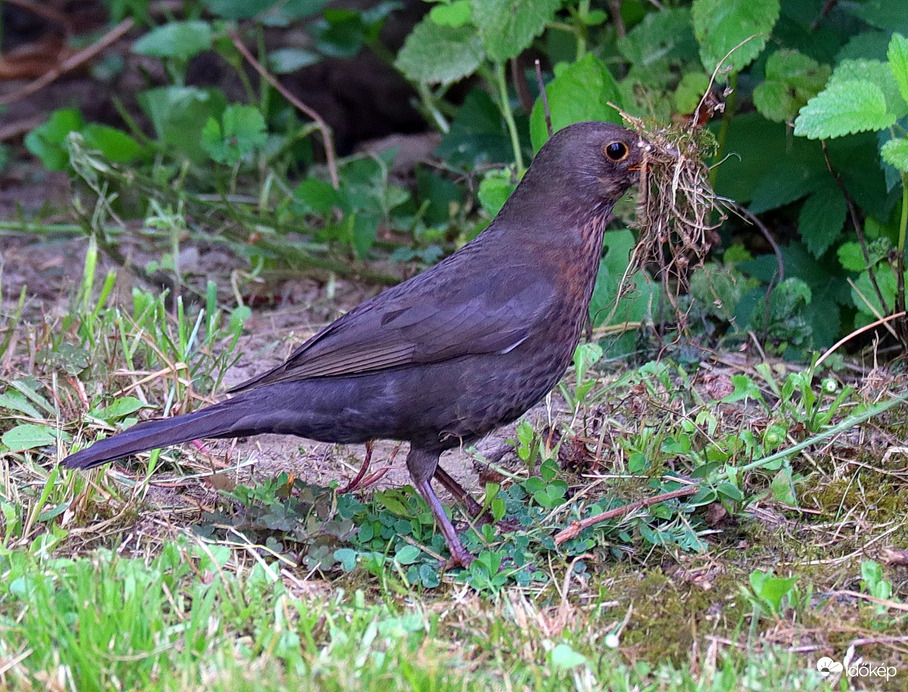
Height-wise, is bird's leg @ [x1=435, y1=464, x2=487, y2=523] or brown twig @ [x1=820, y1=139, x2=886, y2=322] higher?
brown twig @ [x1=820, y1=139, x2=886, y2=322]

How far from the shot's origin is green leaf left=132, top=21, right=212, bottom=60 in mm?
6117

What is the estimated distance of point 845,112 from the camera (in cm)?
364

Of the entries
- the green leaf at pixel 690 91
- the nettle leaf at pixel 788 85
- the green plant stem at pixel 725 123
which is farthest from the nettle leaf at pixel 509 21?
the nettle leaf at pixel 788 85

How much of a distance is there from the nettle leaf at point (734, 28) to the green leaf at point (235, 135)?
2417mm

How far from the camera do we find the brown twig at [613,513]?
334 cm

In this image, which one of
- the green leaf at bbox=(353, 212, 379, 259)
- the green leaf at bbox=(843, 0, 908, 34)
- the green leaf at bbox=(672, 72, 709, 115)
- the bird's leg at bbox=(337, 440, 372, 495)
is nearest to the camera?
the bird's leg at bbox=(337, 440, 372, 495)

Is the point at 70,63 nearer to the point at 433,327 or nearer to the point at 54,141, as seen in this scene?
the point at 54,141

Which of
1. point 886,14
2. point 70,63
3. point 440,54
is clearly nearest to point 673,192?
point 886,14

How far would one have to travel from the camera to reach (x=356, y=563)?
327cm

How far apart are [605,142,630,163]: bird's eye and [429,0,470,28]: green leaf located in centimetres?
157

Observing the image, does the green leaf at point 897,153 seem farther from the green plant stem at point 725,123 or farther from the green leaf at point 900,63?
the green plant stem at point 725,123

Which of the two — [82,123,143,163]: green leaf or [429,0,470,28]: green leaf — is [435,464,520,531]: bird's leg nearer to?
[429,0,470,28]: green leaf

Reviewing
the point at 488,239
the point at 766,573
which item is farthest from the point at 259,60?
the point at 766,573

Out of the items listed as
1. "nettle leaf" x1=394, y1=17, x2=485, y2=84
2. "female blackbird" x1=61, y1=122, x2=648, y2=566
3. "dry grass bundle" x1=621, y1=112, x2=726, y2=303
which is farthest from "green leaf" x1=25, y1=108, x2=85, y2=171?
"dry grass bundle" x1=621, y1=112, x2=726, y2=303
